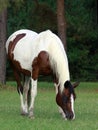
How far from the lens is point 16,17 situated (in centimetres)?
4409

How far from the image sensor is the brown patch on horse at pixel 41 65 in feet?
44.3

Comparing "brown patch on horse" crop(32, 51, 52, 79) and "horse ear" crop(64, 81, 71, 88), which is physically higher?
"brown patch on horse" crop(32, 51, 52, 79)

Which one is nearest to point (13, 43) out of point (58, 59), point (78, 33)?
point (58, 59)

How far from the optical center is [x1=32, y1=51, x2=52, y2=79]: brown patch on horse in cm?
1352

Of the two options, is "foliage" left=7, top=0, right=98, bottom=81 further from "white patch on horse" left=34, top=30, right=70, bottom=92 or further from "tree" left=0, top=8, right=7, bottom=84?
"white patch on horse" left=34, top=30, right=70, bottom=92

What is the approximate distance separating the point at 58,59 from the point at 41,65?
1.60 ft

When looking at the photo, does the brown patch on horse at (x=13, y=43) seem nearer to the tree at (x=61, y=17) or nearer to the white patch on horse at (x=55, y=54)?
the white patch on horse at (x=55, y=54)

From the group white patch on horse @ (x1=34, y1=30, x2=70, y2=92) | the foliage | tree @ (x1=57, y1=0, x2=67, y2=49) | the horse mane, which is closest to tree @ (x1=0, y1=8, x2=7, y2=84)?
tree @ (x1=57, y1=0, x2=67, y2=49)

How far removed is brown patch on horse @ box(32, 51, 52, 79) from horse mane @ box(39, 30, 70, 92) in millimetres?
103

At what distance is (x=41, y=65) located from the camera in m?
13.6

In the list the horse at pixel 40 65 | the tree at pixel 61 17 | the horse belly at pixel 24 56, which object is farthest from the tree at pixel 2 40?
the horse belly at pixel 24 56

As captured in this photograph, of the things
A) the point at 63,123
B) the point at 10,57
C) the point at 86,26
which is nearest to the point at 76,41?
the point at 86,26

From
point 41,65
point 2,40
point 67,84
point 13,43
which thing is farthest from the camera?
point 2,40

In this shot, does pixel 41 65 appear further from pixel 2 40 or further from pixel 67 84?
pixel 2 40
